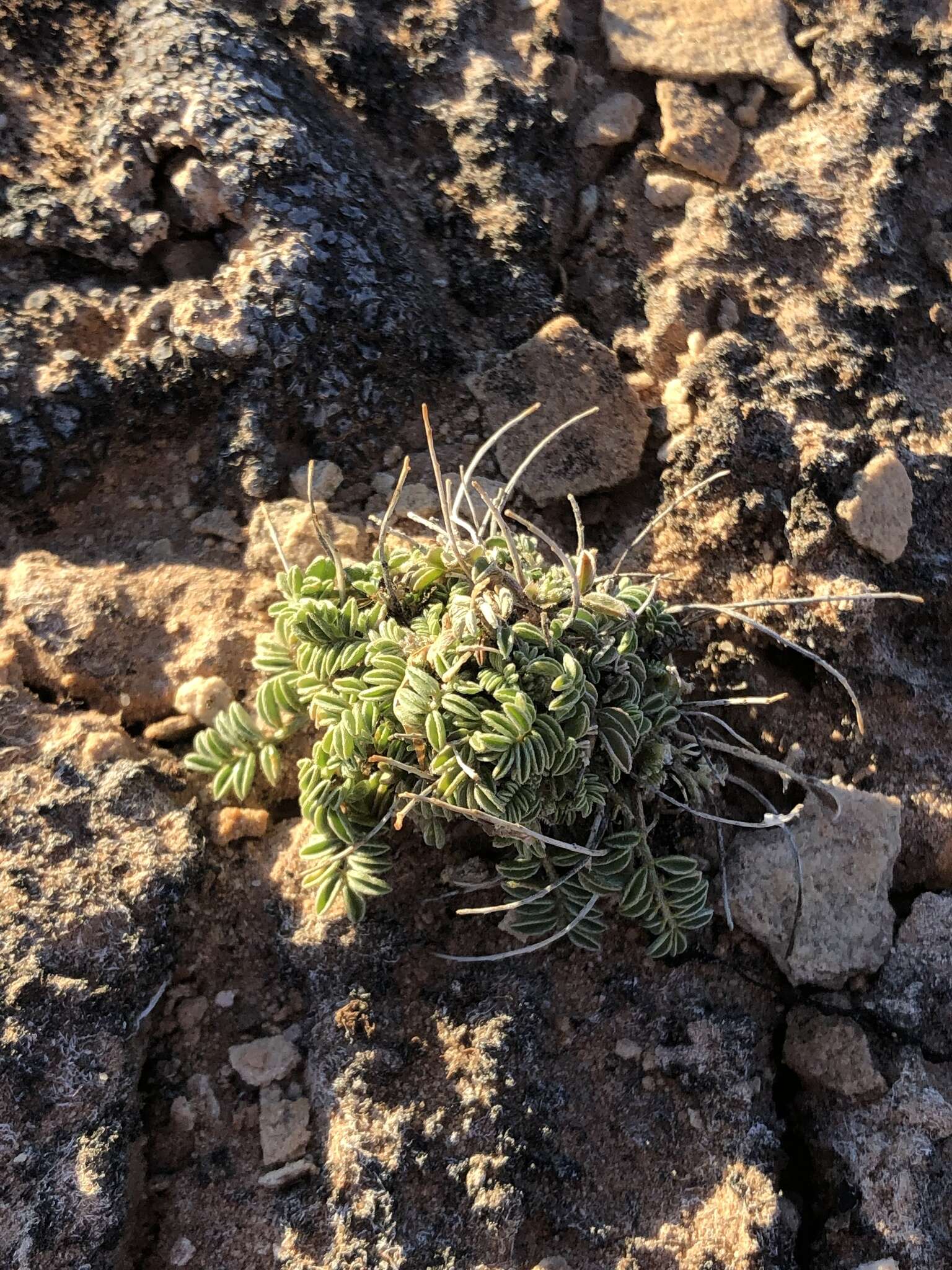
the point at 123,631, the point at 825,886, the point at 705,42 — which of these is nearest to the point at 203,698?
the point at 123,631

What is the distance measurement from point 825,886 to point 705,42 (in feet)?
8.85

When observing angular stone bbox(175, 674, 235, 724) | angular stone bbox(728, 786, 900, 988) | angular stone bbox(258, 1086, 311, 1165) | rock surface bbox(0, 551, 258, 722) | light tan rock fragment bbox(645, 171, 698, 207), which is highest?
light tan rock fragment bbox(645, 171, 698, 207)

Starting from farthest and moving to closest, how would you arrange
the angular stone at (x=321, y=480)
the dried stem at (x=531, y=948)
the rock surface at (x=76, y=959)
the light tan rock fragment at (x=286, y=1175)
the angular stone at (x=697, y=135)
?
the angular stone at (x=697, y=135)
the angular stone at (x=321, y=480)
the dried stem at (x=531, y=948)
the light tan rock fragment at (x=286, y=1175)
the rock surface at (x=76, y=959)

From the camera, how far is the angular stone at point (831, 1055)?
2250 millimetres

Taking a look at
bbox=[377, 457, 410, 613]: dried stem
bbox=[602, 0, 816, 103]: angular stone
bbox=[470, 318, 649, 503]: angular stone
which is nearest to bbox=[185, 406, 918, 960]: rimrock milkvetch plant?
bbox=[377, 457, 410, 613]: dried stem

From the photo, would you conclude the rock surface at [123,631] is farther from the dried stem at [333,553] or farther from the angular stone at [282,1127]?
the angular stone at [282,1127]

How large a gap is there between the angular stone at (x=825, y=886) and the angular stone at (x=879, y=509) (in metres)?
0.71

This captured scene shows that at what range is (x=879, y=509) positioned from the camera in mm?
2672

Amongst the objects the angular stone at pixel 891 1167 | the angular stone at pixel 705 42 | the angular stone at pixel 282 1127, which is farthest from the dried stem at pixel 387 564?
the angular stone at pixel 705 42

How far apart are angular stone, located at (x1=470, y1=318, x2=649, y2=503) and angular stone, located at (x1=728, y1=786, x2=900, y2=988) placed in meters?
1.13

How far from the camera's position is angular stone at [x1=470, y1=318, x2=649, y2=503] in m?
2.83

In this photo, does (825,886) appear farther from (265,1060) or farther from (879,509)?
(265,1060)

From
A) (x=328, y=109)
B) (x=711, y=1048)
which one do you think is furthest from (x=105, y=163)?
(x=711, y=1048)

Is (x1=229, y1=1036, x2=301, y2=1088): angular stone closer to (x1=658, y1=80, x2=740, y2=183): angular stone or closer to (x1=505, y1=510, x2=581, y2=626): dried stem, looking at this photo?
(x1=505, y1=510, x2=581, y2=626): dried stem
